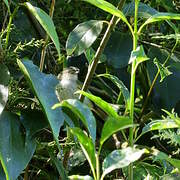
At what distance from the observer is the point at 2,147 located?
711 mm

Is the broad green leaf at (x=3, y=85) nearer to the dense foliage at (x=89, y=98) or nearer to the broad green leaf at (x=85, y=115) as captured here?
the dense foliage at (x=89, y=98)

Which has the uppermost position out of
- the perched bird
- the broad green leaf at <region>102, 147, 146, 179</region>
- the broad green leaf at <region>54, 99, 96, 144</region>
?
the broad green leaf at <region>54, 99, 96, 144</region>

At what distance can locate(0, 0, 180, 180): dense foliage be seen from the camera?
25.1 inches

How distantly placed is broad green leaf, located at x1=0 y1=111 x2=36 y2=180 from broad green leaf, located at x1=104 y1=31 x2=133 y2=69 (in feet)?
1.39

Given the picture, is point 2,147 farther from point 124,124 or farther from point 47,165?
point 47,165

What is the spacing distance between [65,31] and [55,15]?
0.16ft

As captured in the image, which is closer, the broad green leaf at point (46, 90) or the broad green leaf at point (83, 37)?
the broad green leaf at point (46, 90)

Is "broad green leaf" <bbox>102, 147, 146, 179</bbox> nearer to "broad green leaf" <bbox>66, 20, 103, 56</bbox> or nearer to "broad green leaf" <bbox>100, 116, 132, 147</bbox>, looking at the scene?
"broad green leaf" <bbox>100, 116, 132, 147</bbox>

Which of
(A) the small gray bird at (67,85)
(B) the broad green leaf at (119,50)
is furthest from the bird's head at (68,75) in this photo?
(B) the broad green leaf at (119,50)

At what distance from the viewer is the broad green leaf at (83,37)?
92 centimetres

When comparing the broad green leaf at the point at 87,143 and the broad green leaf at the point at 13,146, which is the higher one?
the broad green leaf at the point at 87,143

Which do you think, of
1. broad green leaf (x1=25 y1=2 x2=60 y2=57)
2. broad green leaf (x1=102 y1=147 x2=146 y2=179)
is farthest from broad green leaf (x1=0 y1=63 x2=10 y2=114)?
broad green leaf (x1=102 y1=147 x2=146 y2=179)

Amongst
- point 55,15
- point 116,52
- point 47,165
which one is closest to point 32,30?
point 55,15

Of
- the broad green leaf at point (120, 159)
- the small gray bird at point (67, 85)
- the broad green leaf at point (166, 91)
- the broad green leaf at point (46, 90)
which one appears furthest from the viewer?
the broad green leaf at point (166, 91)
